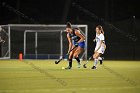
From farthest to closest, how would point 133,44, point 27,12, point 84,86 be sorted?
point 27,12 < point 133,44 < point 84,86

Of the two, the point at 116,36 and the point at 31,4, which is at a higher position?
the point at 31,4

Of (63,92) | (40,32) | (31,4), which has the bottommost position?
(63,92)

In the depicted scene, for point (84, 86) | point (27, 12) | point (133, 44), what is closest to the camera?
point (84, 86)

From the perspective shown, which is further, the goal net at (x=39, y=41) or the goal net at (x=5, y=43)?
the goal net at (x=39, y=41)

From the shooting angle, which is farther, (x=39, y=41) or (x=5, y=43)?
(x=39, y=41)

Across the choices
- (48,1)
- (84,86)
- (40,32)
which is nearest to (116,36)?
(40,32)

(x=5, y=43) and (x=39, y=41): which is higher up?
(x=39, y=41)

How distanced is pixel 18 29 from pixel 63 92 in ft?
61.9

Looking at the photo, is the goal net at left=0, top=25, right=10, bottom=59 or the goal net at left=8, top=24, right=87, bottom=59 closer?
the goal net at left=0, top=25, right=10, bottom=59

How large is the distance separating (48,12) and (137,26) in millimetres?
19594

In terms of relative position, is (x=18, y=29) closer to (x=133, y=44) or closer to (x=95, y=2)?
(x=133, y=44)

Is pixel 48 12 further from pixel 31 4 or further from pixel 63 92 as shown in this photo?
pixel 63 92

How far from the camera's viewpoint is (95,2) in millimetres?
49062

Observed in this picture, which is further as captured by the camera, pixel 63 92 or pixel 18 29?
pixel 18 29
